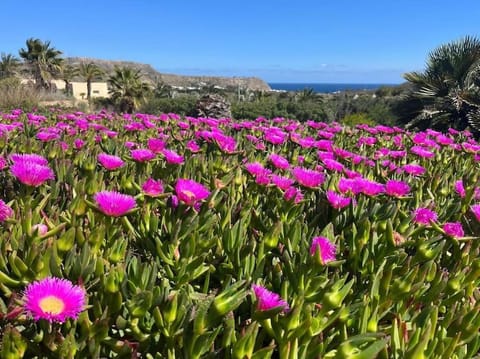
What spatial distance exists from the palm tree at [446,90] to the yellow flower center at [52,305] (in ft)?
39.6

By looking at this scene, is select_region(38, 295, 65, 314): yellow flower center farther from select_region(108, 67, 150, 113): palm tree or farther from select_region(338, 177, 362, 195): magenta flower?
select_region(108, 67, 150, 113): palm tree

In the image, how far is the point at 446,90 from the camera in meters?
12.8

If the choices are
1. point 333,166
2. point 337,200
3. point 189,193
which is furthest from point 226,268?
point 333,166

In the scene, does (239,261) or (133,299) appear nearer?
(133,299)

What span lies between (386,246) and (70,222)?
31.7 inches

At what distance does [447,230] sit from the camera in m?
1.31

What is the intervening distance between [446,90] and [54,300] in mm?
13587

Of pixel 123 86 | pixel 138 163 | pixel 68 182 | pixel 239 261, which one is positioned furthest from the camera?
pixel 123 86

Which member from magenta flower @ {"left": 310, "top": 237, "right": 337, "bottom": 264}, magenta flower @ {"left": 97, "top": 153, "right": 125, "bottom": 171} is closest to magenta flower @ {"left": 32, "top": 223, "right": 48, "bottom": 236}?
magenta flower @ {"left": 97, "top": 153, "right": 125, "bottom": 171}

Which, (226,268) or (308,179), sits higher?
(308,179)

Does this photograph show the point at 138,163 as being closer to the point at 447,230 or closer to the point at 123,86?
the point at 447,230

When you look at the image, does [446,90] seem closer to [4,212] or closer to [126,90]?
[4,212]

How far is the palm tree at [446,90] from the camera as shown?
11.9 meters

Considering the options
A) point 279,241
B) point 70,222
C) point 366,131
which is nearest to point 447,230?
point 279,241
